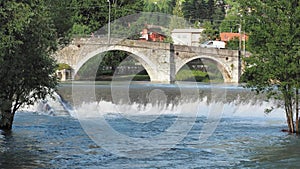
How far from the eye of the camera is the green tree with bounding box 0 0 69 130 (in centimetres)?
1140

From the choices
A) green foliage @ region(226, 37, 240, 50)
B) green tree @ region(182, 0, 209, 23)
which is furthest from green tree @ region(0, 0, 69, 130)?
green tree @ region(182, 0, 209, 23)

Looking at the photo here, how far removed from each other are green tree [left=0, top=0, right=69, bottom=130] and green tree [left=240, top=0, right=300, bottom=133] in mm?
6345

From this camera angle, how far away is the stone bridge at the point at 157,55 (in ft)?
176

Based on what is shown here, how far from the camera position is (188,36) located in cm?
9306

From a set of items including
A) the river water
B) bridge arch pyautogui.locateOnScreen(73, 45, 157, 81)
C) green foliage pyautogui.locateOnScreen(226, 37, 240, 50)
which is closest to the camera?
the river water

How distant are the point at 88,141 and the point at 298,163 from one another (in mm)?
6248

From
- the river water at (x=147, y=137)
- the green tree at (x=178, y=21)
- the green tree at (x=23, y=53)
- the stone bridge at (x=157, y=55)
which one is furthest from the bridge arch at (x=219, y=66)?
the green tree at (x=178, y=21)

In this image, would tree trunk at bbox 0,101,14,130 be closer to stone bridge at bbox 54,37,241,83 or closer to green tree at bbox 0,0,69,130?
green tree at bbox 0,0,69,130

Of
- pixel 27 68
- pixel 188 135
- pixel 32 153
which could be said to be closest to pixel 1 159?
pixel 32 153

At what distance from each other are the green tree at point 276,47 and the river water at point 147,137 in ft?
5.44

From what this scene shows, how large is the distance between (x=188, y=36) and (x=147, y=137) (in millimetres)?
75721

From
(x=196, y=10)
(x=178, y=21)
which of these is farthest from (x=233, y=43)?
(x=196, y=10)

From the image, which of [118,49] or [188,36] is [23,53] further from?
[188,36]

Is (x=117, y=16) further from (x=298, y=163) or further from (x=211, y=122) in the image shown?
(x=298, y=163)
